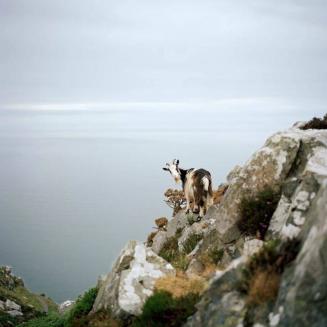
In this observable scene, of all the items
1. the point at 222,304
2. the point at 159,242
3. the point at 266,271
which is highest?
the point at 266,271

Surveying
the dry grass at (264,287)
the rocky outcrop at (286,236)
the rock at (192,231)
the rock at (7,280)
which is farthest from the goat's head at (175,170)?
the rock at (7,280)

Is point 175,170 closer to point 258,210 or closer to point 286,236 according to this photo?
point 258,210

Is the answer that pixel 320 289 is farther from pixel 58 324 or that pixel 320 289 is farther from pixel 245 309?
pixel 58 324

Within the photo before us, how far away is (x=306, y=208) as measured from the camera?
34.5 ft

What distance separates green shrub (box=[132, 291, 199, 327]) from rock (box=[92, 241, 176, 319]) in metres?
0.67

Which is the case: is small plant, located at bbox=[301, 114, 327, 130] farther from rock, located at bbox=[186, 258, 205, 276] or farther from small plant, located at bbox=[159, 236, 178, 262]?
small plant, located at bbox=[159, 236, 178, 262]

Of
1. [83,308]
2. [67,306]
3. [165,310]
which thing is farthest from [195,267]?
[67,306]

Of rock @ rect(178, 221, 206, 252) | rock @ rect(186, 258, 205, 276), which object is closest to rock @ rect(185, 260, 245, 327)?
rock @ rect(186, 258, 205, 276)

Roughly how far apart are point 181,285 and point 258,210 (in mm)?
3470

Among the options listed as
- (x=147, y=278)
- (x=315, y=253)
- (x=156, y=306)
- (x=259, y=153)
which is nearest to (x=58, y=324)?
(x=147, y=278)

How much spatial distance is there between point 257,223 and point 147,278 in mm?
3838

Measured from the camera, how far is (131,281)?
13.6m

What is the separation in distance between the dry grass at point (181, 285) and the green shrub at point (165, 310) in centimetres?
27

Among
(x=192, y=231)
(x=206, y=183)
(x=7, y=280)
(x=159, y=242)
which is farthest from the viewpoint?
(x=7, y=280)
